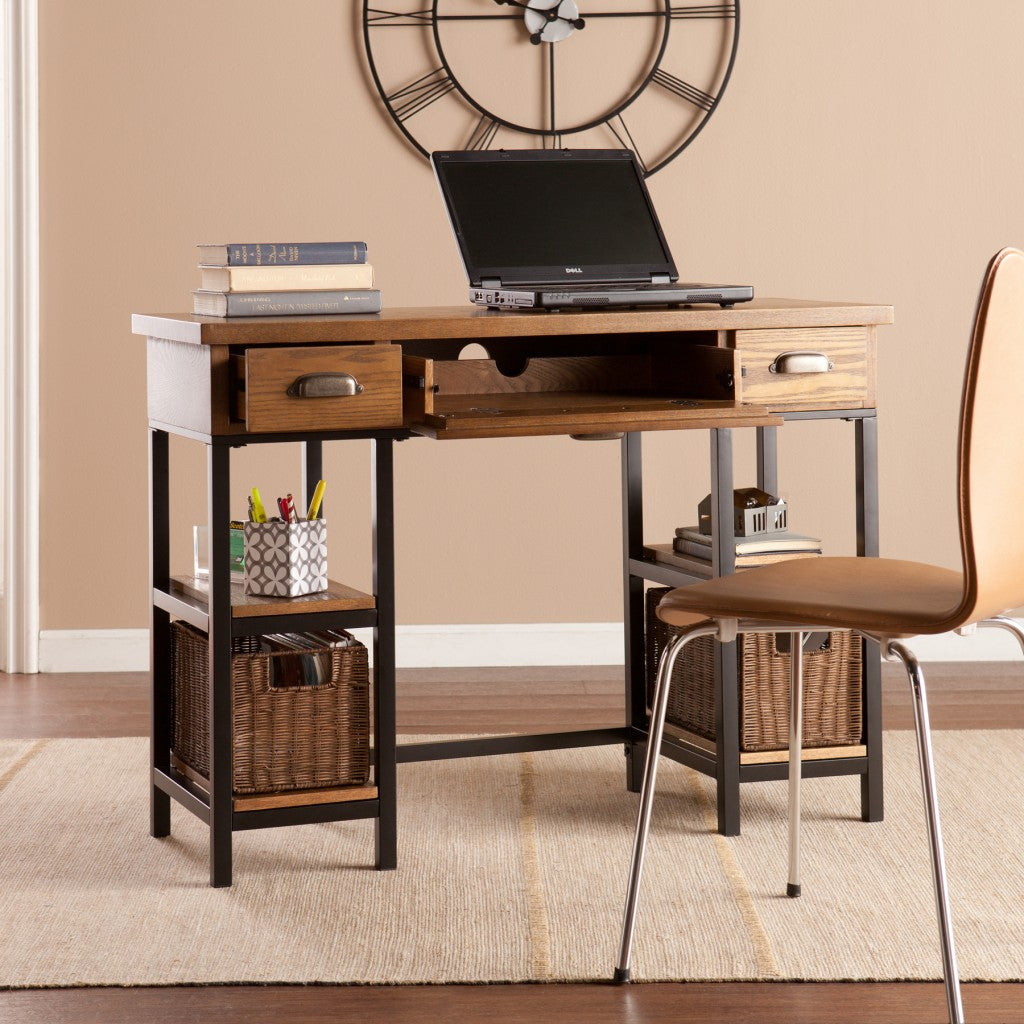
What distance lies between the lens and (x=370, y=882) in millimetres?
2262

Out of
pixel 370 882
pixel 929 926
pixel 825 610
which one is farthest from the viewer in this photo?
pixel 370 882

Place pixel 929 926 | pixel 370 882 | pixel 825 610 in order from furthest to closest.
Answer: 1. pixel 370 882
2. pixel 929 926
3. pixel 825 610

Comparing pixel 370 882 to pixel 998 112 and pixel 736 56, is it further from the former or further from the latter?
pixel 998 112

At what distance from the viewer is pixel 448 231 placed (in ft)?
11.8

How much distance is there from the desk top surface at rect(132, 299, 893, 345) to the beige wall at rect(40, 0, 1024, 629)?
1219 mm

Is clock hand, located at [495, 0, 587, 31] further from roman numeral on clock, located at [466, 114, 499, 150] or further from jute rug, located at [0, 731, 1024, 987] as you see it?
jute rug, located at [0, 731, 1024, 987]

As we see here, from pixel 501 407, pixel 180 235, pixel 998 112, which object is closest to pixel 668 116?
pixel 998 112

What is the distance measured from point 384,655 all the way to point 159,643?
42cm

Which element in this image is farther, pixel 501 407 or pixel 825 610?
pixel 501 407

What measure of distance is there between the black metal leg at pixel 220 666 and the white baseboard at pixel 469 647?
1426 mm

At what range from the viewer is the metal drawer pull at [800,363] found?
7.80ft

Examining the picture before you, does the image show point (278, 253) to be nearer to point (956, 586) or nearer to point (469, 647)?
point (956, 586)

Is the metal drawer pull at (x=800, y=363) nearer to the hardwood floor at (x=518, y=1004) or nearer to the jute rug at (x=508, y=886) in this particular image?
the jute rug at (x=508, y=886)

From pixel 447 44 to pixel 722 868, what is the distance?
2.06 m
